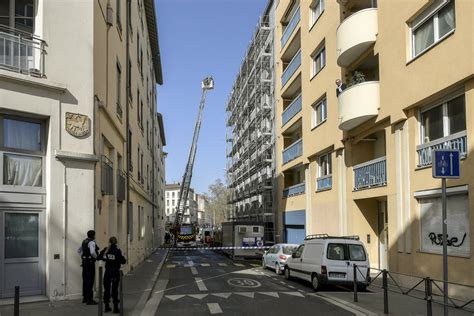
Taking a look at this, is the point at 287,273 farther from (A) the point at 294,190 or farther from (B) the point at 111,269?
(A) the point at 294,190

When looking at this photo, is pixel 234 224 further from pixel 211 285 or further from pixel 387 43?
pixel 387 43

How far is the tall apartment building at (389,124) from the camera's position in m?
13.3

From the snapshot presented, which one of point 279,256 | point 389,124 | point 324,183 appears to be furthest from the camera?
point 324,183

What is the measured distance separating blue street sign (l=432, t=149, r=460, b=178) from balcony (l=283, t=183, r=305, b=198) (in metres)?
21.0

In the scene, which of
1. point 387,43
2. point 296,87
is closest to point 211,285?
point 387,43

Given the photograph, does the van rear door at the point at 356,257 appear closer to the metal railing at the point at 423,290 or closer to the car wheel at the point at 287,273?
the metal railing at the point at 423,290

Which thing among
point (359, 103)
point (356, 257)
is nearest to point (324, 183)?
point (359, 103)

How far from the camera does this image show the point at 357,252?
50.2ft

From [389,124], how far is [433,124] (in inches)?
102

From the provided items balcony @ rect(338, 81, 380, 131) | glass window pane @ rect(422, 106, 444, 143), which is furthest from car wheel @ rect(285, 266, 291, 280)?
glass window pane @ rect(422, 106, 444, 143)

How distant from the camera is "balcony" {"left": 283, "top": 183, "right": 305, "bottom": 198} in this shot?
29.7 meters

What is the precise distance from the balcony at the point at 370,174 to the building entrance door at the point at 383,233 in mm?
1268

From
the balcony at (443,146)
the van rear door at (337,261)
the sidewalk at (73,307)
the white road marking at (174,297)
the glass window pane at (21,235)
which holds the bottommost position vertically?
the white road marking at (174,297)

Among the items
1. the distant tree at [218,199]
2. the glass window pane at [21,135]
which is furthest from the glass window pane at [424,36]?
the distant tree at [218,199]
